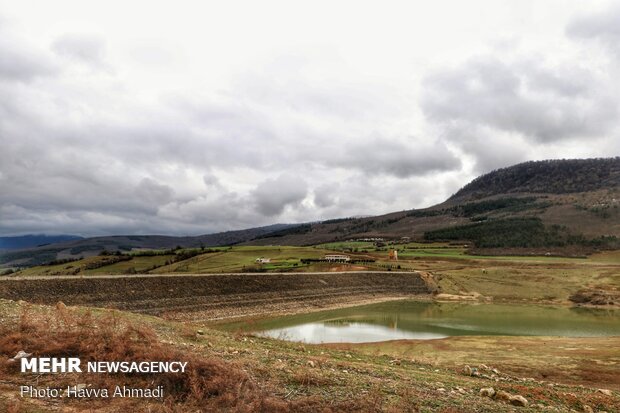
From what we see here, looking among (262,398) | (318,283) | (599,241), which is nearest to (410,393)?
(262,398)

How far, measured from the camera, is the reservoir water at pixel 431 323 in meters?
41.1

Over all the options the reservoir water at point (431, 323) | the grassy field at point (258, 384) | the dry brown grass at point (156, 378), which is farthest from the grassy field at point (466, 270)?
the dry brown grass at point (156, 378)

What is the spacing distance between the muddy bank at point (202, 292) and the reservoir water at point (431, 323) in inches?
178

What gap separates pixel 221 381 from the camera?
37.7 ft

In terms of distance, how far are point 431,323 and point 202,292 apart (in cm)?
3057

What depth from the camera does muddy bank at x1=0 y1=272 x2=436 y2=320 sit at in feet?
133

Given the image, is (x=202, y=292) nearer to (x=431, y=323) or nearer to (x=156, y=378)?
(x=431, y=323)

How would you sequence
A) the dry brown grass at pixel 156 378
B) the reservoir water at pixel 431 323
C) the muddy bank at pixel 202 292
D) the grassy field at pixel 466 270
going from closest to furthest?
1. the dry brown grass at pixel 156 378
2. the muddy bank at pixel 202 292
3. the reservoir water at pixel 431 323
4. the grassy field at pixel 466 270

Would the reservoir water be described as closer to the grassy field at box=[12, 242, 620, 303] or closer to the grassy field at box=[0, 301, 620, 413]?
the grassy field at box=[12, 242, 620, 303]

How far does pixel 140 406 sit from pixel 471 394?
37.0 ft

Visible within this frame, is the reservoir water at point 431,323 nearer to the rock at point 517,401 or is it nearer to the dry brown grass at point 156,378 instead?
the dry brown grass at point 156,378

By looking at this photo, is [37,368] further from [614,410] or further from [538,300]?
[538,300]

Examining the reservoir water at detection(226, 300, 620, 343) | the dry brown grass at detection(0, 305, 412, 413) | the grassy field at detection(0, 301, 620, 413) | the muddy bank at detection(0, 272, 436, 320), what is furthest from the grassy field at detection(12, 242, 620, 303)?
the dry brown grass at detection(0, 305, 412, 413)

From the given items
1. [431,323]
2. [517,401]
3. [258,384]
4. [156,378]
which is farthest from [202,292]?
[517,401]
